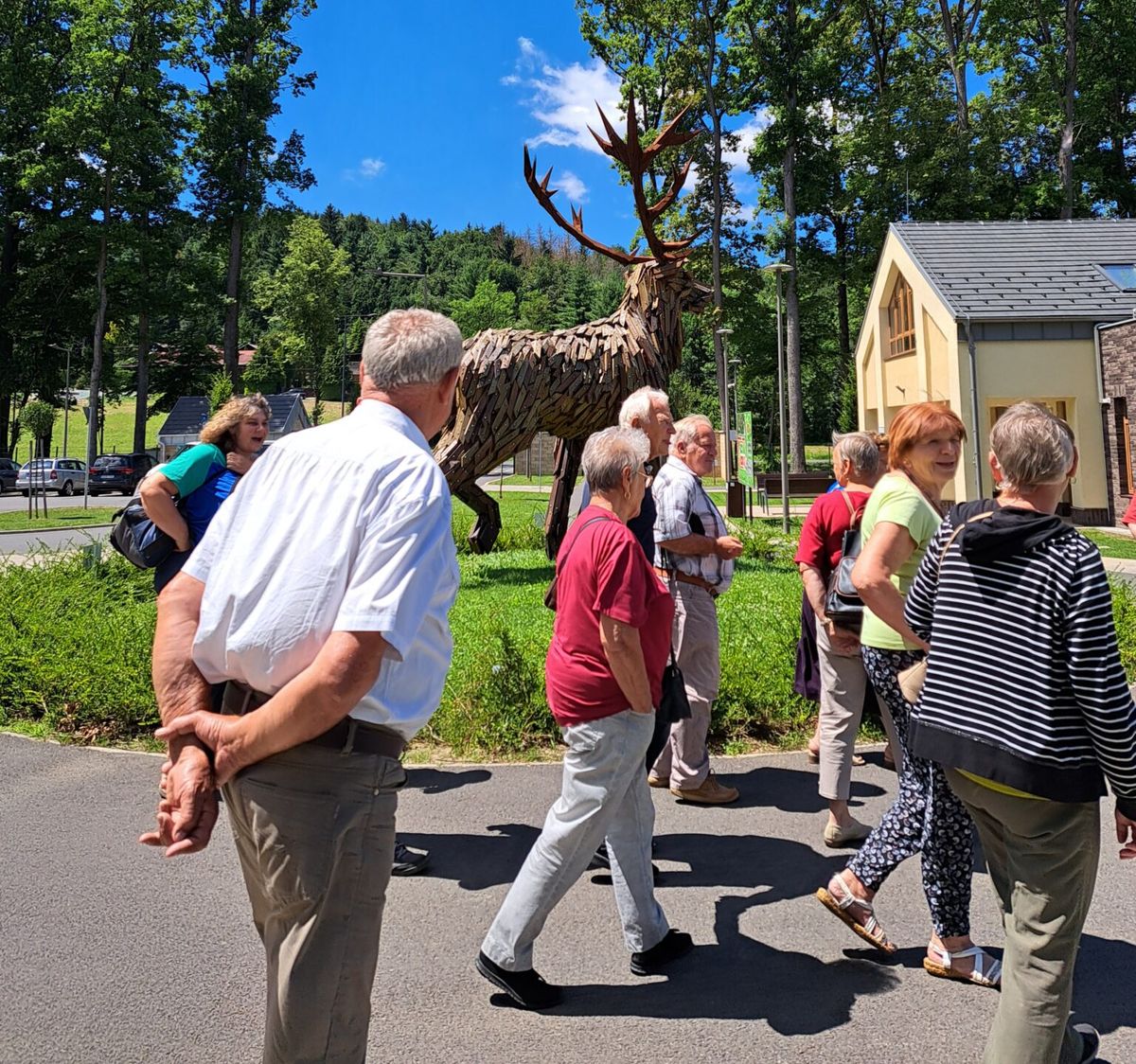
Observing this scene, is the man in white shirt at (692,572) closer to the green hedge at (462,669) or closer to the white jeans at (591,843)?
the green hedge at (462,669)

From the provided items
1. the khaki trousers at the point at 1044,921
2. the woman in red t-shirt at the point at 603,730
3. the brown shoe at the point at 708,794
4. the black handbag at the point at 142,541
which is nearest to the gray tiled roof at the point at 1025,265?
the brown shoe at the point at 708,794

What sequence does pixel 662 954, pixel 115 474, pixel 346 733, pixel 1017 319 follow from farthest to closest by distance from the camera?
1. pixel 115 474
2. pixel 1017 319
3. pixel 662 954
4. pixel 346 733

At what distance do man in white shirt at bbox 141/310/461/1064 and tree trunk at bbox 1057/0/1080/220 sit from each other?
36.5 m

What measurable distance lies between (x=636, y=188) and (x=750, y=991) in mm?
8356

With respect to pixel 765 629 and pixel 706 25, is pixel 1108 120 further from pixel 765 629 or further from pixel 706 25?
pixel 765 629

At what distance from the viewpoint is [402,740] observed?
1.90m

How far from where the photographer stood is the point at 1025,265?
22.6 meters

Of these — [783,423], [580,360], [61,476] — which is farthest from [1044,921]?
[61,476]

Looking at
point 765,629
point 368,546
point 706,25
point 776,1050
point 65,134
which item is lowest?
point 776,1050

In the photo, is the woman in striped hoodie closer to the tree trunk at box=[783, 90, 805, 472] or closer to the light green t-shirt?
the light green t-shirt

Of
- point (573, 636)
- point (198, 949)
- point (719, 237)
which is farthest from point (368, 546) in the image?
point (719, 237)

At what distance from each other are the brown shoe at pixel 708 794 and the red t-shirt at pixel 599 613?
171 cm

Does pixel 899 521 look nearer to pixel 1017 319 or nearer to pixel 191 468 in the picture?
pixel 191 468

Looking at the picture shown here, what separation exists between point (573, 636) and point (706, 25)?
3639cm
